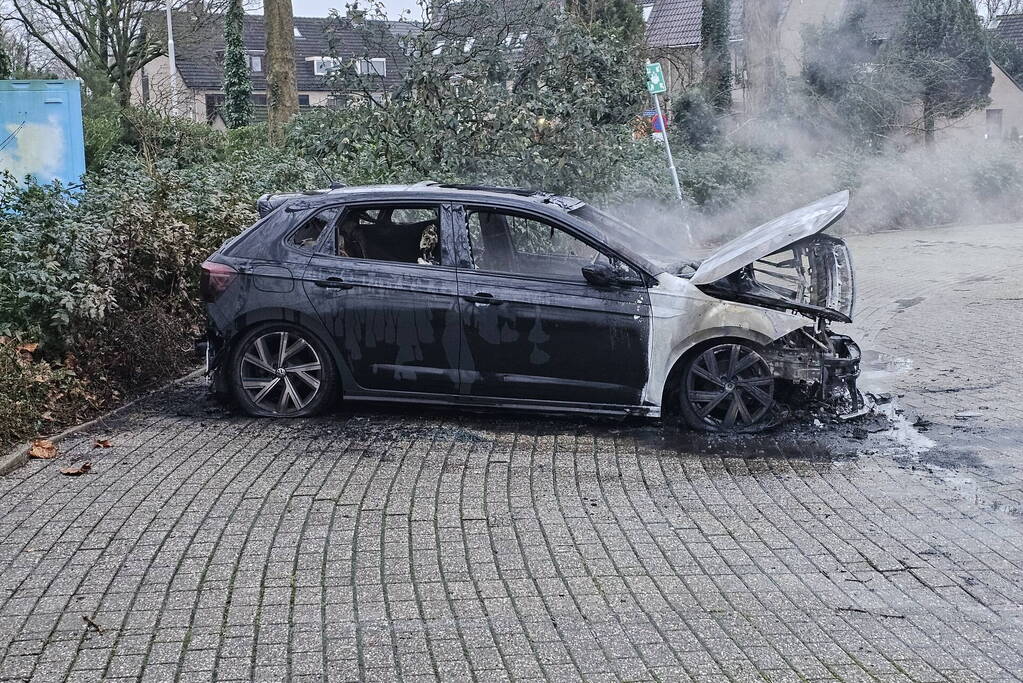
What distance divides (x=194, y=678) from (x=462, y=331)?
3.92 metres

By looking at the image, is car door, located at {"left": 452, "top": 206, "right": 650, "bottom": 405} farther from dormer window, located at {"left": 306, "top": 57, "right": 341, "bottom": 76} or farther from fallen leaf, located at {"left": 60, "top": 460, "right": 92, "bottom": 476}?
dormer window, located at {"left": 306, "top": 57, "right": 341, "bottom": 76}

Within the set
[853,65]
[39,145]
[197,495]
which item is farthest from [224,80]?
[197,495]

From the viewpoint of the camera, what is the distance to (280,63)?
2111 centimetres

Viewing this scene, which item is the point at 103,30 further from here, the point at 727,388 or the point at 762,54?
the point at 727,388

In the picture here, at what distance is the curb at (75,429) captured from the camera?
6.84m

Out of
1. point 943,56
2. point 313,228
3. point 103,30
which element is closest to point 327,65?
point 313,228

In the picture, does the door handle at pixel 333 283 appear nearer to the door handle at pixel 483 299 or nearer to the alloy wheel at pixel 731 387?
the door handle at pixel 483 299

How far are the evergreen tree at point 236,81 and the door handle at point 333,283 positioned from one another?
4009cm

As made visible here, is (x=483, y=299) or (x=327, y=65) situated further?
(x=327, y=65)

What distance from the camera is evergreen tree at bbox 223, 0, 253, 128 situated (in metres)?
46.3

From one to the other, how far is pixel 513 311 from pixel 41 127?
11341 millimetres

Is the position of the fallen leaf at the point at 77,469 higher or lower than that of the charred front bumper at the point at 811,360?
lower

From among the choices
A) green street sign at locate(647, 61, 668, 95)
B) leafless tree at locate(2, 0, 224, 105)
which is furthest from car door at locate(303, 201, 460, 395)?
leafless tree at locate(2, 0, 224, 105)

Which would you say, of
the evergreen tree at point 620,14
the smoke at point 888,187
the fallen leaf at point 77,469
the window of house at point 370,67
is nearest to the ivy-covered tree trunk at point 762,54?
the smoke at point 888,187
